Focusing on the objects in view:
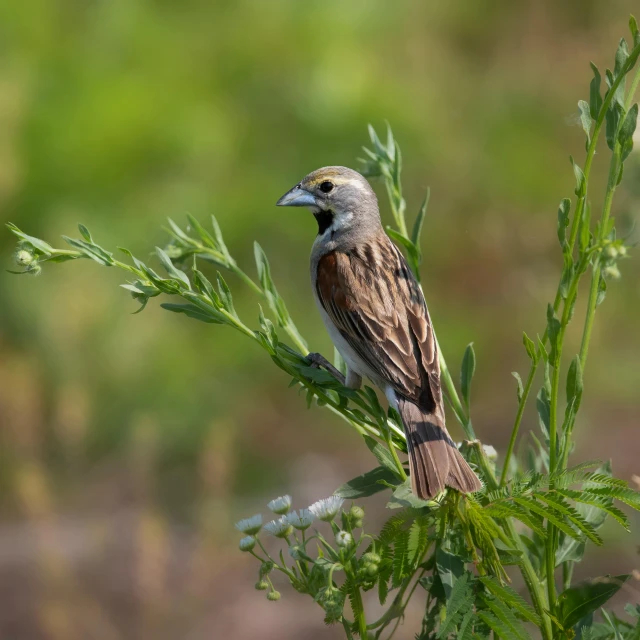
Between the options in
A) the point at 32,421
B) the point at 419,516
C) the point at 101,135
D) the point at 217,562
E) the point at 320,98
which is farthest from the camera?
the point at 320,98

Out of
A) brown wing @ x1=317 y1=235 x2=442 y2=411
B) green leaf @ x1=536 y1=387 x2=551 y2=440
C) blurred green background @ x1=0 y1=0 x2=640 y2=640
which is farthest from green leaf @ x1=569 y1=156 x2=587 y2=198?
blurred green background @ x1=0 y1=0 x2=640 y2=640

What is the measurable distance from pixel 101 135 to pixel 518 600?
6472 mm

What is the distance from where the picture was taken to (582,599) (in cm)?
167

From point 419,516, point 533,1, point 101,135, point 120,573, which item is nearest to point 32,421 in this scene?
point 120,573

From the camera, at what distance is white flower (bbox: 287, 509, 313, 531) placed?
1882mm

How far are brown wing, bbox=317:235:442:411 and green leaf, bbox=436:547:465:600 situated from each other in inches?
36.0

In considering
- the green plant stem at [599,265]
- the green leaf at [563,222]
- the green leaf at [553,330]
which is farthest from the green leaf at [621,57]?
the green leaf at [553,330]

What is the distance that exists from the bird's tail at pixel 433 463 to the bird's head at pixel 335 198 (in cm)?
118

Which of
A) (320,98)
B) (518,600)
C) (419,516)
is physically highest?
(320,98)

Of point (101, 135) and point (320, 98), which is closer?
point (101, 135)

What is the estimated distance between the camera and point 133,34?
837 cm

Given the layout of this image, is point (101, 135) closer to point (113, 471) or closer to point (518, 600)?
point (113, 471)

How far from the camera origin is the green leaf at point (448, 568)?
165cm

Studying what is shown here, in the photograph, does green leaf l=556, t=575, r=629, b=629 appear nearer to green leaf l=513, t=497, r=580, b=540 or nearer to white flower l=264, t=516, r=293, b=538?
green leaf l=513, t=497, r=580, b=540
